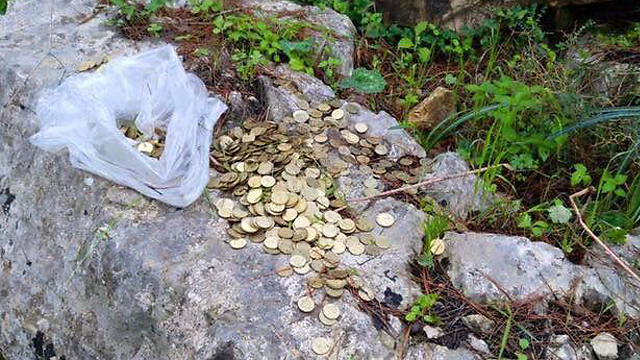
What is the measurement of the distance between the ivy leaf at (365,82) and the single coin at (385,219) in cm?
96

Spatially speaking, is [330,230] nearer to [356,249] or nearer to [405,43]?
[356,249]

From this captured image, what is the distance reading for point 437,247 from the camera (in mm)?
2568

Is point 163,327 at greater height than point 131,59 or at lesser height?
lesser

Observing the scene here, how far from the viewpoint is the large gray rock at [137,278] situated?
2.27 meters

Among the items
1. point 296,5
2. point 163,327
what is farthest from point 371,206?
point 296,5

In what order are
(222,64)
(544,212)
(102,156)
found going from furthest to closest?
(222,64)
(544,212)
(102,156)

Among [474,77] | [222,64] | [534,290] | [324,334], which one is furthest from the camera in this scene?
[474,77]

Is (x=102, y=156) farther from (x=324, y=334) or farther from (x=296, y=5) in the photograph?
(x=296, y=5)

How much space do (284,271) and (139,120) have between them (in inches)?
37.7

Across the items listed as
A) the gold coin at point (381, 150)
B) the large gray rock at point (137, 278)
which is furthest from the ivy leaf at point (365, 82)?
the large gray rock at point (137, 278)

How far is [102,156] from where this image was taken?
2.64m

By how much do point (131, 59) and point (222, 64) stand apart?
45 centimetres

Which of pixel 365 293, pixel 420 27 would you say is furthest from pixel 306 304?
pixel 420 27

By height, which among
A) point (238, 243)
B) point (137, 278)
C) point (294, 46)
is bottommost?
point (137, 278)
